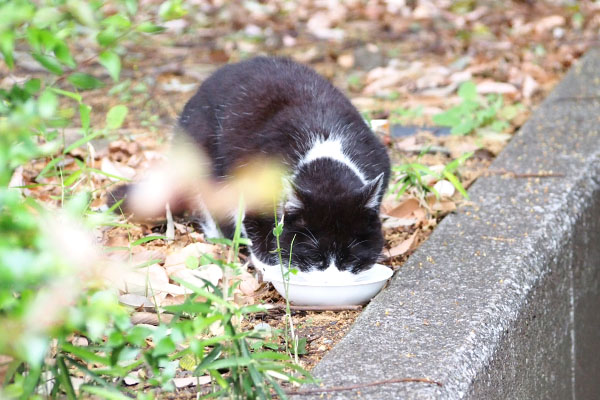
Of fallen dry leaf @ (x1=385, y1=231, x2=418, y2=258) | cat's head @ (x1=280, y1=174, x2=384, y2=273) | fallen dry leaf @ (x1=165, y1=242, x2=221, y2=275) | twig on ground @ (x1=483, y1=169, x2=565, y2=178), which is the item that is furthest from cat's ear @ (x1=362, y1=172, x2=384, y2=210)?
twig on ground @ (x1=483, y1=169, x2=565, y2=178)

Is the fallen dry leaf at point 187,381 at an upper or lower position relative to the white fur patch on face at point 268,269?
upper

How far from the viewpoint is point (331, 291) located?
2283 millimetres

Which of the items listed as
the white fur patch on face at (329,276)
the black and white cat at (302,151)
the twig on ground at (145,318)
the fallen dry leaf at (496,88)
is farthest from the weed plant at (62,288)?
the fallen dry leaf at (496,88)

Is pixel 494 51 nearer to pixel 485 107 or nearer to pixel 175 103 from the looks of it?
pixel 485 107

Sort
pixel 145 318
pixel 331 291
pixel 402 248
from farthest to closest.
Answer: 1. pixel 402 248
2. pixel 331 291
3. pixel 145 318

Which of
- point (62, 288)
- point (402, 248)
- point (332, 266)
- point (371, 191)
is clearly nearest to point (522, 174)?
point (402, 248)

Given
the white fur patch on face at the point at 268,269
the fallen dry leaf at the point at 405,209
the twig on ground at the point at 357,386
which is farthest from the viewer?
the fallen dry leaf at the point at 405,209

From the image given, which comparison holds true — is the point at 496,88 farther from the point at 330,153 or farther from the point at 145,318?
the point at 145,318

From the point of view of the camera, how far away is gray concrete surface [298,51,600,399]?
188cm

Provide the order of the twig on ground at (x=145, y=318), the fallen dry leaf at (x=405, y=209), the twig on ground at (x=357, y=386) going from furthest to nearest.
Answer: the fallen dry leaf at (x=405, y=209) → the twig on ground at (x=145, y=318) → the twig on ground at (x=357, y=386)

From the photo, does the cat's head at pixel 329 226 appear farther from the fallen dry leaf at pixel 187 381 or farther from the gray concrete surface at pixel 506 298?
the fallen dry leaf at pixel 187 381

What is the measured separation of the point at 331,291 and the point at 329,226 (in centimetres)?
22

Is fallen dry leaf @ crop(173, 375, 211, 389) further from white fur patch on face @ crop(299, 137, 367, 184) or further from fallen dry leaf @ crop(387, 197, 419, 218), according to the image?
fallen dry leaf @ crop(387, 197, 419, 218)

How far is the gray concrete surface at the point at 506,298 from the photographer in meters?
1.88
